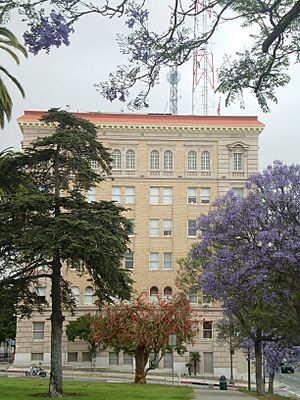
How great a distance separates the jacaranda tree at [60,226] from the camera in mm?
27203

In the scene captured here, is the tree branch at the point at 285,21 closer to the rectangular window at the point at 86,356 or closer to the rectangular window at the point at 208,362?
the rectangular window at the point at 86,356

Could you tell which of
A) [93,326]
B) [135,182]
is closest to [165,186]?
[135,182]

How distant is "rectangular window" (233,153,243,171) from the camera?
65.8 m

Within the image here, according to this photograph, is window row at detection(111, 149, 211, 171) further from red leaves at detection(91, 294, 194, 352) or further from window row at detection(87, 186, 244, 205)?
red leaves at detection(91, 294, 194, 352)

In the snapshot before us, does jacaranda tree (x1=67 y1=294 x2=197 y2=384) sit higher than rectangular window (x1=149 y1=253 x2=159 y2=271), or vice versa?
rectangular window (x1=149 y1=253 x2=159 y2=271)

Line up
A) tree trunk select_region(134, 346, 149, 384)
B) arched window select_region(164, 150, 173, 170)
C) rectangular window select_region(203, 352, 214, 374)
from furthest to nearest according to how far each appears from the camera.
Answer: arched window select_region(164, 150, 173, 170) < rectangular window select_region(203, 352, 214, 374) < tree trunk select_region(134, 346, 149, 384)

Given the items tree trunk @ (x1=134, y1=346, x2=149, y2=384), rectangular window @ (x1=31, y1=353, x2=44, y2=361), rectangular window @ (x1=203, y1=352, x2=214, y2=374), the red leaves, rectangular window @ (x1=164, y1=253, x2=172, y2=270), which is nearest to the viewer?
the red leaves

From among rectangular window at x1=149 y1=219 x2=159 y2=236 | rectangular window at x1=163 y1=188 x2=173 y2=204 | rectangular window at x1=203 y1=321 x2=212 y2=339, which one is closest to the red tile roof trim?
rectangular window at x1=163 y1=188 x2=173 y2=204

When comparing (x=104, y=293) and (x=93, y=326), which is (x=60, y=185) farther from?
(x=93, y=326)

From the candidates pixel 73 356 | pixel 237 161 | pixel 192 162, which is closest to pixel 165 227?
pixel 192 162

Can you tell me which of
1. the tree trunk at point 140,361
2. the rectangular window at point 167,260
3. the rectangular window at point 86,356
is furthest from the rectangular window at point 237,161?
the tree trunk at point 140,361

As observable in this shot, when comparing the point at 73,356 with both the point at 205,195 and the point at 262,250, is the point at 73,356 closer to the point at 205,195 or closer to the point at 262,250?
the point at 205,195

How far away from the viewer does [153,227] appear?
6544cm

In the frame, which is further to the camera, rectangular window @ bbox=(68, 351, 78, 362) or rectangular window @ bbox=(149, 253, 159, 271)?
rectangular window @ bbox=(149, 253, 159, 271)
